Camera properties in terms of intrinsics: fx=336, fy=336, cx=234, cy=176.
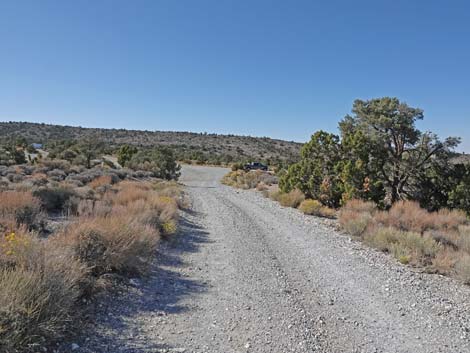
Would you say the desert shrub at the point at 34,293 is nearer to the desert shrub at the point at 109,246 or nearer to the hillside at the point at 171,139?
the desert shrub at the point at 109,246

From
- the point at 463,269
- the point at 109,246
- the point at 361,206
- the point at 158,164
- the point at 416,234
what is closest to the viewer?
the point at 109,246

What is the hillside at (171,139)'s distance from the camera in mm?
77375

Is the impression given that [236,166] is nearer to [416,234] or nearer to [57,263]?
[416,234]

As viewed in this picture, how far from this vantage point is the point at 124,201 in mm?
12391

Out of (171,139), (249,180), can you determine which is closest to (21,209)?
(249,180)

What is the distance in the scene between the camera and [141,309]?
16.8 feet

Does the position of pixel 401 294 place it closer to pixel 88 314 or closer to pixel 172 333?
pixel 172 333

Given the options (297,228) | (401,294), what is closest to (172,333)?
(401,294)

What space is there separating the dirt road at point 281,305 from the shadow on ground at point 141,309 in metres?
0.01

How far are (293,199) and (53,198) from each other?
35.6ft

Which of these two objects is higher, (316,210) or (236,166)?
(236,166)

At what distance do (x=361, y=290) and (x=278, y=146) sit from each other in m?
90.5

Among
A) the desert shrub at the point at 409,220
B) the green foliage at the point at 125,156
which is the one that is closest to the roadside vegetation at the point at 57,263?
the desert shrub at the point at 409,220

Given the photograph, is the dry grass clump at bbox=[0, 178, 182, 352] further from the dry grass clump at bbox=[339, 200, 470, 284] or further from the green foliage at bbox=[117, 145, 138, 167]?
the green foliage at bbox=[117, 145, 138, 167]
